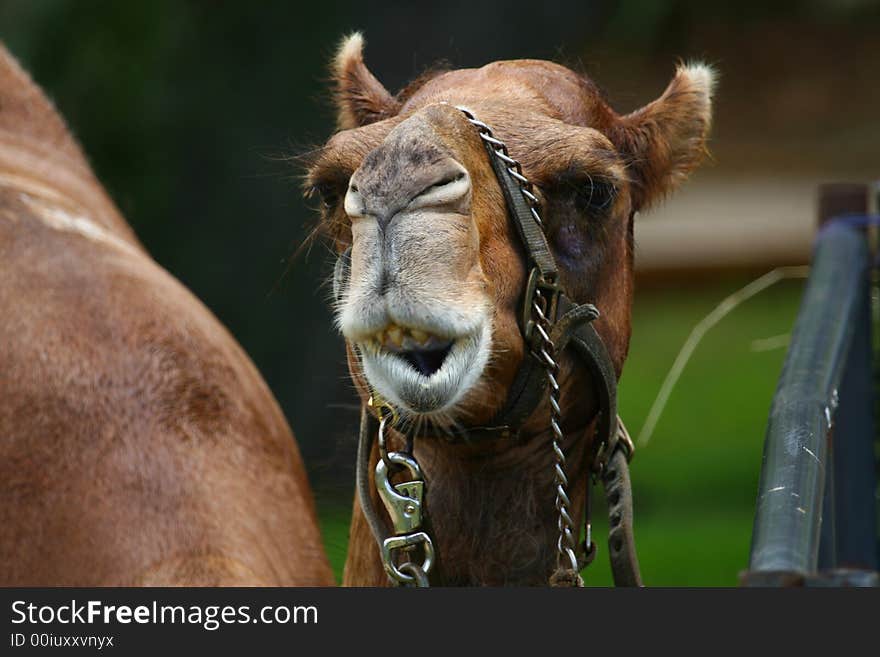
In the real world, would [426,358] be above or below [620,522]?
above

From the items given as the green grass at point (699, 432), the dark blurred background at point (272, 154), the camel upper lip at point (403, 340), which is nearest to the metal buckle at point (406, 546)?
the camel upper lip at point (403, 340)

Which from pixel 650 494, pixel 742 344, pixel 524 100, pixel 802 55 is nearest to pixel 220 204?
pixel 650 494

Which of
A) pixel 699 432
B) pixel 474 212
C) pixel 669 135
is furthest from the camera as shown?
pixel 699 432

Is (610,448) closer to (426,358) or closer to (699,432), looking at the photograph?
(426,358)

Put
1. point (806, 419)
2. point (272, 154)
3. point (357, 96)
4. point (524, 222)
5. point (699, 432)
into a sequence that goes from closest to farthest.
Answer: point (806, 419) < point (524, 222) < point (357, 96) < point (272, 154) < point (699, 432)

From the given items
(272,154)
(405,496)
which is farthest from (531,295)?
(272,154)

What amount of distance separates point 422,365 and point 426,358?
2cm

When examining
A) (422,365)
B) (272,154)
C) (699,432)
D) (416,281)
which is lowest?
(422,365)

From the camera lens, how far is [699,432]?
10.7 meters

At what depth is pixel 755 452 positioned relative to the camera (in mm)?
10125

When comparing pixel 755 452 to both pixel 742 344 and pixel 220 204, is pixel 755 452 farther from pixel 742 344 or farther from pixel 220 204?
pixel 220 204

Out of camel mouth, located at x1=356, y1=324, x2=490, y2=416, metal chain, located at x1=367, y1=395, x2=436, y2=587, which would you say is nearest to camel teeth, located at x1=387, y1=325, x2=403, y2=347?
camel mouth, located at x1=356, y1=324, x2=490, y2=416

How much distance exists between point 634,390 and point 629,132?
7.99 m

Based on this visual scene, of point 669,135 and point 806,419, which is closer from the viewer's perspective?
point 806,419
